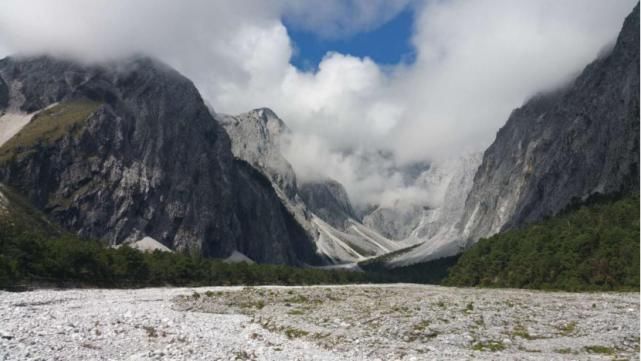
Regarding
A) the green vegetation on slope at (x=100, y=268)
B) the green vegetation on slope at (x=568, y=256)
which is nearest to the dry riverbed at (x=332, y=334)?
the green vegetation on slope at (x=100, y=268)

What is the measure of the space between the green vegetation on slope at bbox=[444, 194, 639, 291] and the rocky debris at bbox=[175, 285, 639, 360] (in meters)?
41.1

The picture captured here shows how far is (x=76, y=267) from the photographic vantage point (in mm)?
106062

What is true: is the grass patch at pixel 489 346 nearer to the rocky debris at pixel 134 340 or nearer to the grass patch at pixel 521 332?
the grass patch at pixel 521 332

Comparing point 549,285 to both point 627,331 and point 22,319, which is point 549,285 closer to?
point 627,331

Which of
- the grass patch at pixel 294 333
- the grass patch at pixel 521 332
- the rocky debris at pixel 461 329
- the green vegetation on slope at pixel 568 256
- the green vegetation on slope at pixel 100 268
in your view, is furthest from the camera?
the green vegetation on slope at pixel 568 256

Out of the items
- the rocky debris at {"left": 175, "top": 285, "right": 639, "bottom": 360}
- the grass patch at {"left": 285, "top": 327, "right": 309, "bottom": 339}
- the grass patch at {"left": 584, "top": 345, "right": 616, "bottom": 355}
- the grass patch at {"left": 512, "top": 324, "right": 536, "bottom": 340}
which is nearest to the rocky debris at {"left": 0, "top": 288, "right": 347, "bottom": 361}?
the grass patch at {"left": 285, "top": 327, "right": 309, "bottom": 339}

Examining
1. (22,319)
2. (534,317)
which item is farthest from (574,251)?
(22,319)

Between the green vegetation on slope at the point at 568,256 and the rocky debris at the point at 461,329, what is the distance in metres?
41.1

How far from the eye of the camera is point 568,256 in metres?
116

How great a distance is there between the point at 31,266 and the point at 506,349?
82.6 m

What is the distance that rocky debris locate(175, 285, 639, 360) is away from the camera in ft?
119

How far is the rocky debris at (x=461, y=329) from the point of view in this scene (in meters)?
36.1

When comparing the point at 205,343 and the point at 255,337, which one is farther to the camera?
the point at 255,337

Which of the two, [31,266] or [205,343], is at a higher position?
[31,266]
